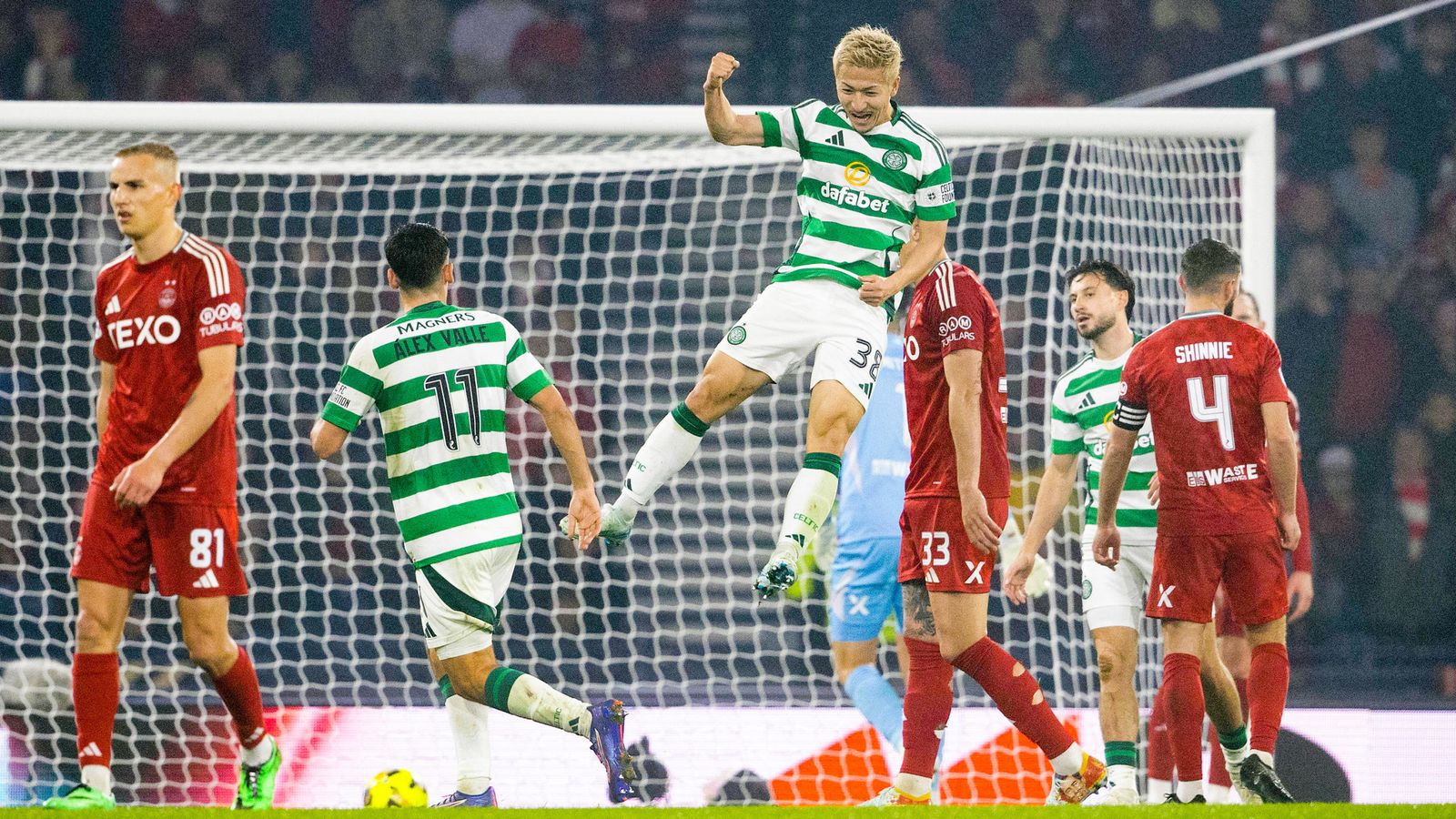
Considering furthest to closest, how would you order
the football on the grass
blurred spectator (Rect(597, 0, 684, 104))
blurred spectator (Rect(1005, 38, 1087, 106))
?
blurred spectator (Rect(597, 0, 684, 104)) → blurred spectator (Rect(1005, 38, 1087, 106)) → the football on the grass

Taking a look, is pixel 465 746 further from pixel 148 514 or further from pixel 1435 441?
pixel 1435 441

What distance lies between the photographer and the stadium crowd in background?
9.90m

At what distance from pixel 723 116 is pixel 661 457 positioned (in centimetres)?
101

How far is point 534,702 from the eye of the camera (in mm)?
4328

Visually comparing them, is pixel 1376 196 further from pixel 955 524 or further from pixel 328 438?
pixel 328 438

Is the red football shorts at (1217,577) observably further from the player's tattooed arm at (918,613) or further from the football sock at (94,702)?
the football sock at (94,702)

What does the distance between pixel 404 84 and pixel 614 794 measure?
7459mm

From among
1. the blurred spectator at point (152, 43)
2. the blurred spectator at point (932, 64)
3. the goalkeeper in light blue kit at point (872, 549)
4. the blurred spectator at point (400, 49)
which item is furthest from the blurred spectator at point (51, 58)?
the goalkeeper in light blue kit at point (872, 549)

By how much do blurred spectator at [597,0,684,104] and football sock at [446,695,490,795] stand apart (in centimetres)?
680

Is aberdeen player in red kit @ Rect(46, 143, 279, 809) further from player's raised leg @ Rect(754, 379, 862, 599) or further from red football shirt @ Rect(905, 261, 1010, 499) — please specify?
red football shirt @ Rect(905, 261, 1010, 499)

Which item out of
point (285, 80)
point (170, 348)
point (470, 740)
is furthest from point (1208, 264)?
point (285, 80)

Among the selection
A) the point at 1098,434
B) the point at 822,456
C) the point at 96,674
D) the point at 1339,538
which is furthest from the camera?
the point at 1339,538

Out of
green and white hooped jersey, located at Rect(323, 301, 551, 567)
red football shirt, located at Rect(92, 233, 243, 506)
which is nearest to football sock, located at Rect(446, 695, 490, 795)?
green and white hooped jersey, located at Rect(323, 301, 551, 567)

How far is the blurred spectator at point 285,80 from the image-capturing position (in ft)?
33.8
